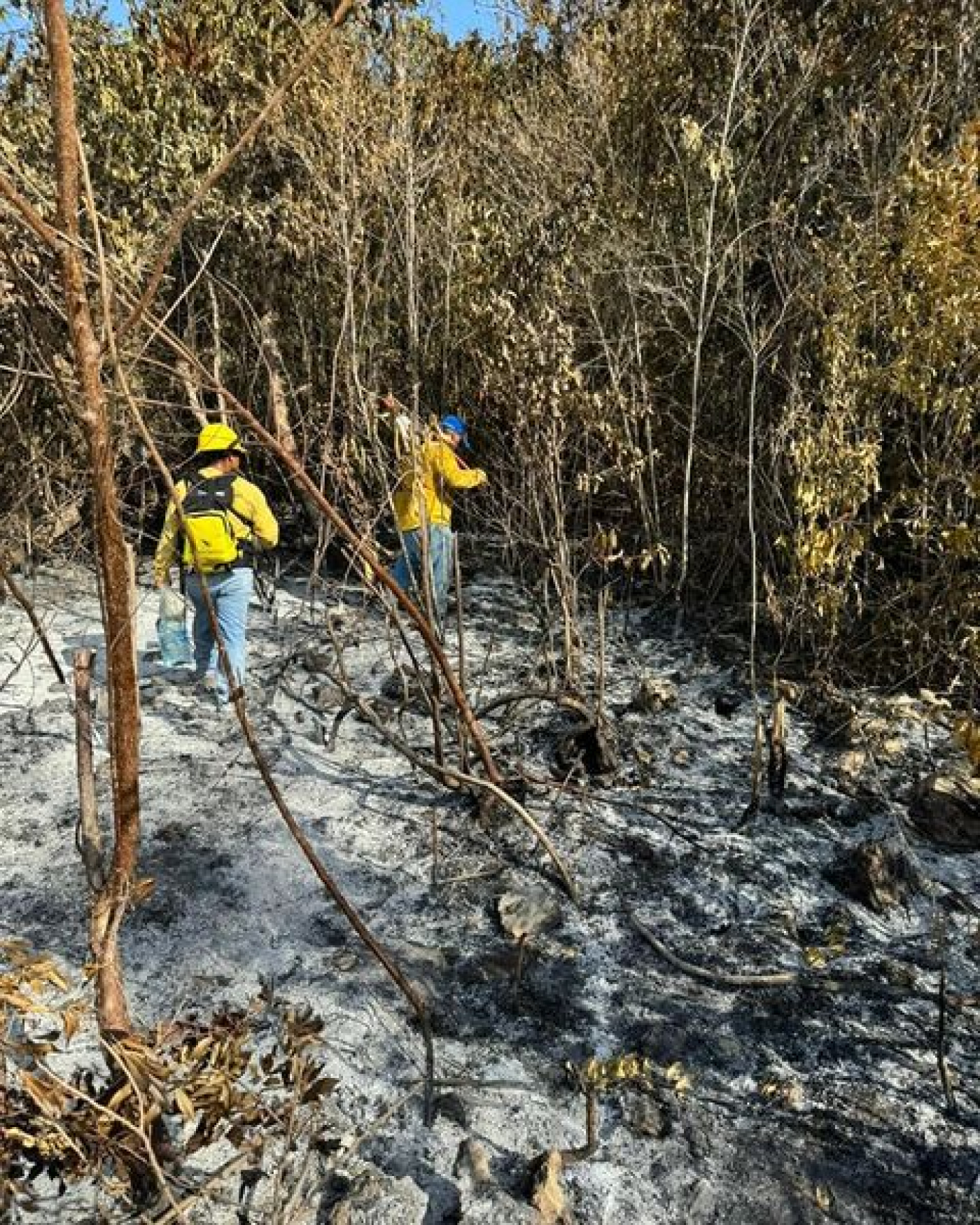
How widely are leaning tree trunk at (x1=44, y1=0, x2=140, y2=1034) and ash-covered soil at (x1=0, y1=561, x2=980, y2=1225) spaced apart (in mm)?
672

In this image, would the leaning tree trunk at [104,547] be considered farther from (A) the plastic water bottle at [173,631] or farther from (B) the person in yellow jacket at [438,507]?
(A) the plastic water bottle at [173,631]

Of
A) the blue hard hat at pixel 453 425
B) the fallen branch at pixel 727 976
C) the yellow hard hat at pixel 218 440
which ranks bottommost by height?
the fallen branch at pixel 727 976

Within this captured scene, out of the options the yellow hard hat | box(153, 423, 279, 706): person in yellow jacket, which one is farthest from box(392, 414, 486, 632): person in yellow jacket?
the yellow hard hat

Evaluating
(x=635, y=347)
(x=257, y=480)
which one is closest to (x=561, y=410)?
(x=635, y=347)

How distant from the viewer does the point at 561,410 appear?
5.14 metres

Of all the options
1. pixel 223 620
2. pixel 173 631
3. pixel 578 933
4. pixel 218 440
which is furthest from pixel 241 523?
pixel 578 933

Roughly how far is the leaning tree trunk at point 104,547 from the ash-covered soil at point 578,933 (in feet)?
2.21

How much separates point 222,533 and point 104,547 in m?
3.71

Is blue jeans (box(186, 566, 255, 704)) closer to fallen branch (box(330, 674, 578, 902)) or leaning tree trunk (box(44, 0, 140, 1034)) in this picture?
fallen branch (box(330, 674, 578, 902))

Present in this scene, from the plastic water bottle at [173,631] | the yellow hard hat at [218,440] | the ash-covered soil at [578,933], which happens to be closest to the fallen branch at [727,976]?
the ash-covered soil at [578,933]

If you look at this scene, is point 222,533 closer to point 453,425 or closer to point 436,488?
point 436,488

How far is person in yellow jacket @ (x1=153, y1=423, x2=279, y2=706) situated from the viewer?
17.3ft

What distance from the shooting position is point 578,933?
3.91m

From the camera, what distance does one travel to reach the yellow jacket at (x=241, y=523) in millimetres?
5312
